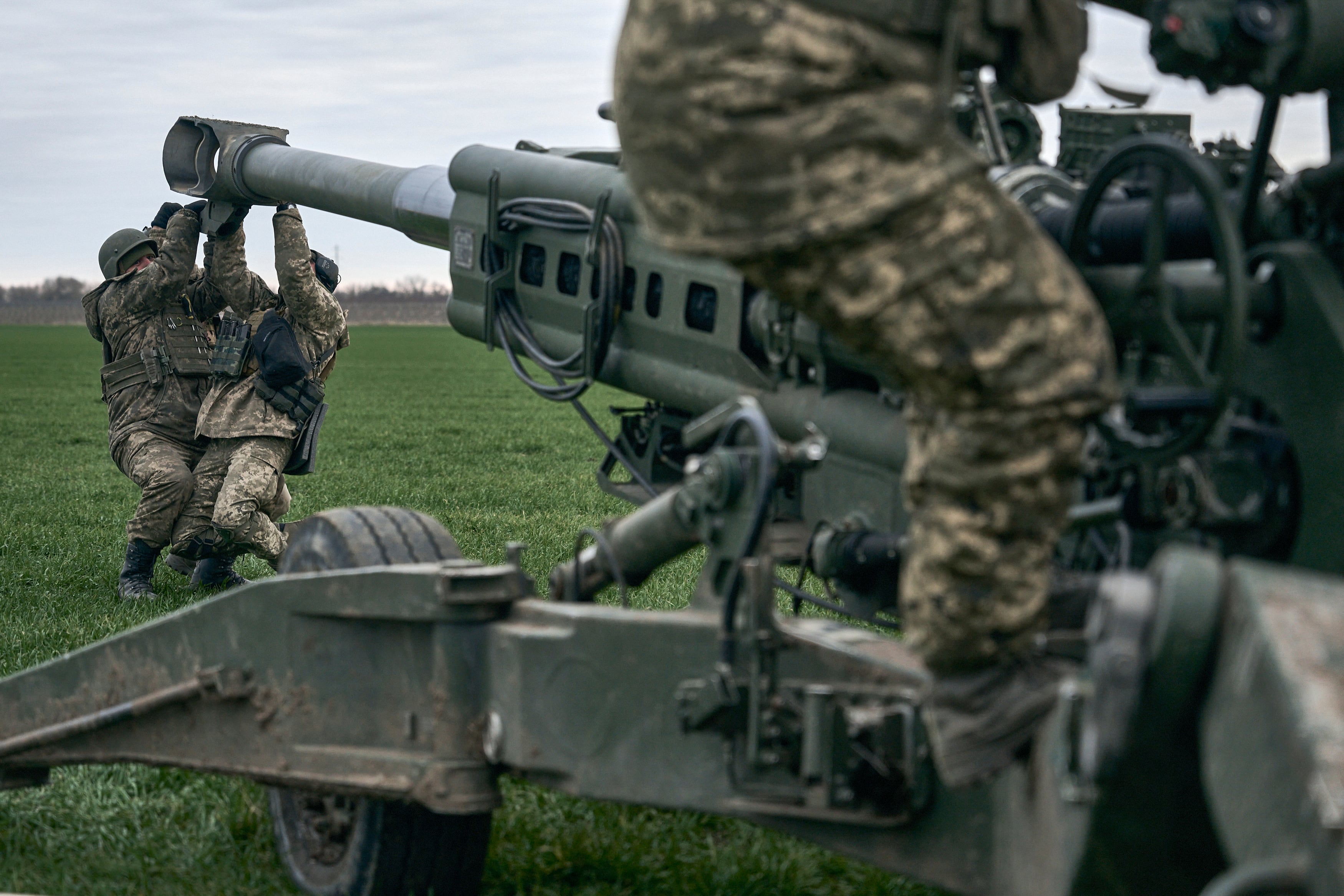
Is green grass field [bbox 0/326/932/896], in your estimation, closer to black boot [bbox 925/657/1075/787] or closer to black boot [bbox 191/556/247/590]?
black boot [bbox 191/556/247/590]

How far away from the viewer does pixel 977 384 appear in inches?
93.4

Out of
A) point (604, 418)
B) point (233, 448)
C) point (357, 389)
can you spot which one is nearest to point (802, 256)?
point (233, 448)

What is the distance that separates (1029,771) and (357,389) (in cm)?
2604

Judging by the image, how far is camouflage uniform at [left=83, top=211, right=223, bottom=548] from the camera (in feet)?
29.5

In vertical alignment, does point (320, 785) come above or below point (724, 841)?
Answer: above

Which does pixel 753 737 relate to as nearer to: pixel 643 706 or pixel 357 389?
pixel 643 706

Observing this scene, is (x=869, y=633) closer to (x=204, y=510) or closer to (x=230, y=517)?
(x=230, y=517)

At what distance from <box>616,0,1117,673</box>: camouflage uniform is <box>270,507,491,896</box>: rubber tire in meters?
1.69

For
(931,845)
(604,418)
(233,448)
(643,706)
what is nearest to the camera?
(931,845)

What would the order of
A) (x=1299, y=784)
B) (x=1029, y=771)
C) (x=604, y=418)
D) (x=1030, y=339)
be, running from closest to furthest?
(x=1299, y=784), (x=1030, y=339), (x=1029, y=771), (x=604, y=418)

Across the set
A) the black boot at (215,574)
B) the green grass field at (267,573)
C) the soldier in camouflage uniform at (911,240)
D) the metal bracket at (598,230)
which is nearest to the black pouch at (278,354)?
the black boot at (215,574)

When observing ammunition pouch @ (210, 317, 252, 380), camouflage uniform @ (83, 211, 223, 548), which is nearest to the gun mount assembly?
ammunition pouch @ (210, 317, 252, 380)

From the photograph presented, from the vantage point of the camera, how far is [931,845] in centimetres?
296

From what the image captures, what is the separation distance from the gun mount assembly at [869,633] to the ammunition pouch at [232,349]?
4736mm
